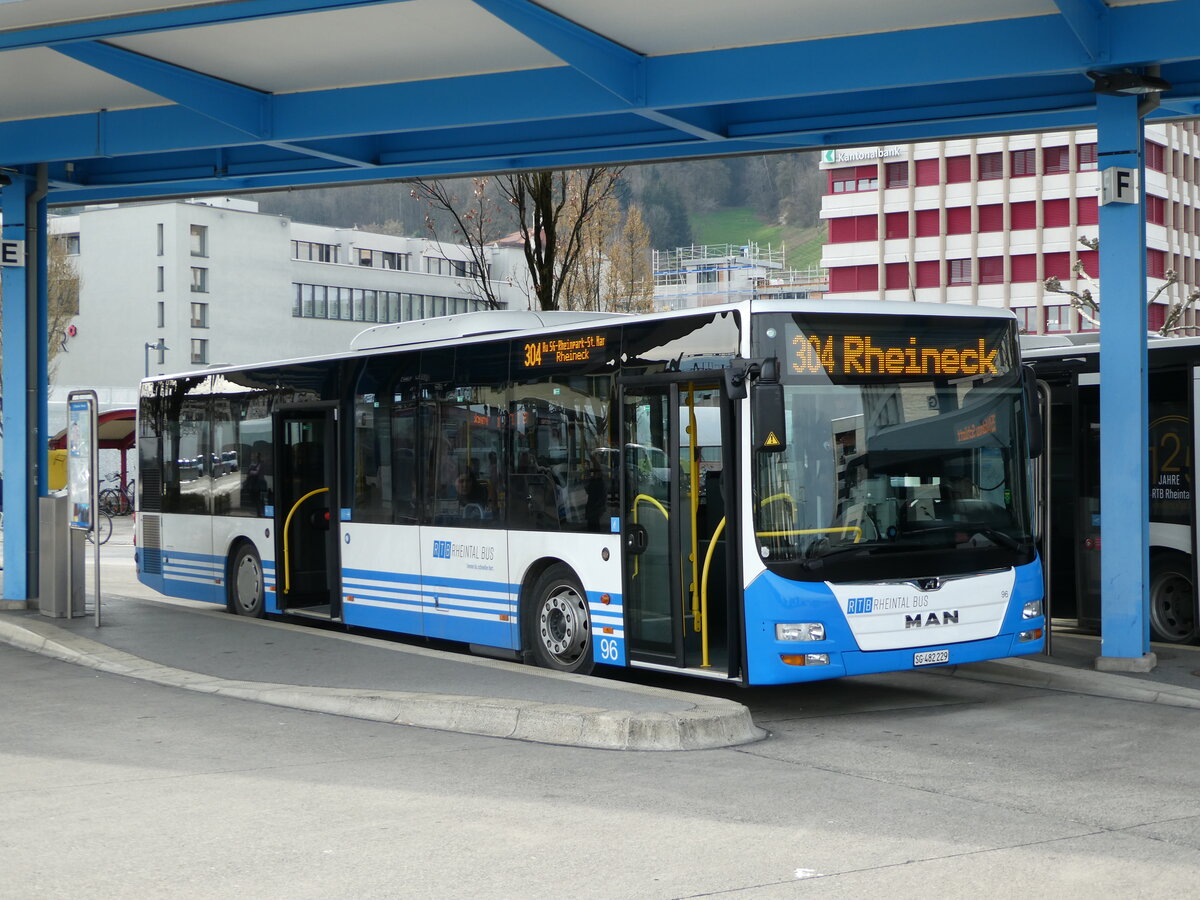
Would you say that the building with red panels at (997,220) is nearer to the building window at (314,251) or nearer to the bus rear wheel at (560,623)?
the building window at (314,251)

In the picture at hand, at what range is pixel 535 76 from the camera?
45.3 feet

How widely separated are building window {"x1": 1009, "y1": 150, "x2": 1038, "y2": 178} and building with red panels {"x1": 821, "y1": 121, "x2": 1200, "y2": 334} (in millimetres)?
58

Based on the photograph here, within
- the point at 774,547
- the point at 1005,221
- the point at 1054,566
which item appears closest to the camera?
the point at 774,547

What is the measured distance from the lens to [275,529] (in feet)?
53.9

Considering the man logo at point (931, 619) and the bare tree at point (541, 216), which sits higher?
the bare tree at point (541, 216)

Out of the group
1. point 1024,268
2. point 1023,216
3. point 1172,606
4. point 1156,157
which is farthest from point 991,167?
point 1172,606

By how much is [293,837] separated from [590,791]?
5.77 feet

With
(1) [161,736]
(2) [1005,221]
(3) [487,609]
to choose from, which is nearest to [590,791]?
(1) [161,736]

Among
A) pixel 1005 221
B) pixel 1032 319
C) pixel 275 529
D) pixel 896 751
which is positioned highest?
pixel 1005 221

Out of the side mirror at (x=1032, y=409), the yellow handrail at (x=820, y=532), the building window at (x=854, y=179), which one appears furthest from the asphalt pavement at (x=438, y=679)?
the building window at (x=854, y=179)

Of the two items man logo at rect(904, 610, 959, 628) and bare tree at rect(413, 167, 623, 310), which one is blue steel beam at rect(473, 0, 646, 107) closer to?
man logo at rect(904, 610, 959, 628)

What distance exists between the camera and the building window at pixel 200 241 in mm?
91625

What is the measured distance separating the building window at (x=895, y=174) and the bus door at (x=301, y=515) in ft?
266

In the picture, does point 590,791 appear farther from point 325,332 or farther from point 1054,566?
point 325,332
